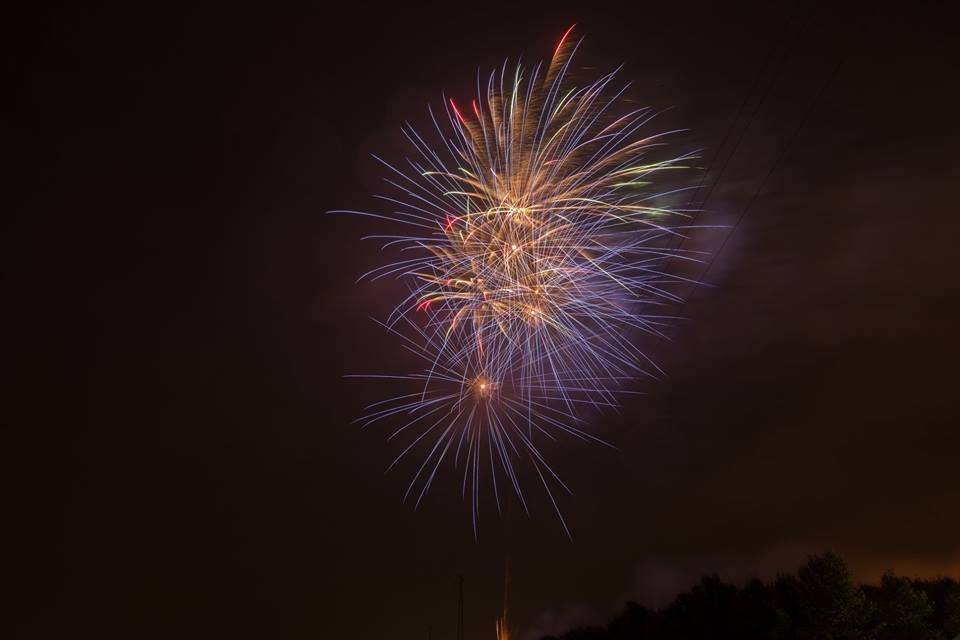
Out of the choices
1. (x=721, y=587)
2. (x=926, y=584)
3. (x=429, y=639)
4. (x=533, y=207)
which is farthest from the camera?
(x=429, y=639)

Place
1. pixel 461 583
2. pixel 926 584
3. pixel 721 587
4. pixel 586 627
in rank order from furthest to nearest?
pixel 586 627
pixel 461 583
pixel 721 587
pixel 926 584

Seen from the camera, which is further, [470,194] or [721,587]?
[721,587]

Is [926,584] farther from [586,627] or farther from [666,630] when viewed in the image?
[586,627]

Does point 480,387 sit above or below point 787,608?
below

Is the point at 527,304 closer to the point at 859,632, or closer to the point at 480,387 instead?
the point at 480,387

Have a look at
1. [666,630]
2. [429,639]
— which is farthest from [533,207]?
[429,639]

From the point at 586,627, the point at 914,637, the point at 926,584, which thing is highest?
the point at 586,627
